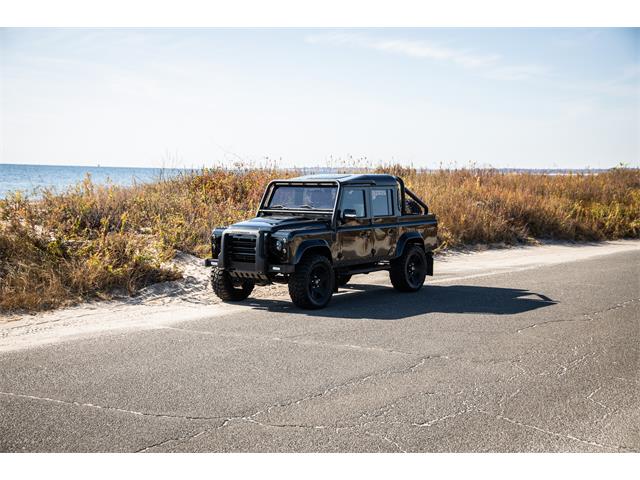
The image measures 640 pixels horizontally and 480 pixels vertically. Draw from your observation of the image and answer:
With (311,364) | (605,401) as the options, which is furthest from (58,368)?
(605,401)

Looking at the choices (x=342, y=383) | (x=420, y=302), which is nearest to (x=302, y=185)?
(x=420, y=302)

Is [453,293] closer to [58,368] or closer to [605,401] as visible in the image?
[605,401]

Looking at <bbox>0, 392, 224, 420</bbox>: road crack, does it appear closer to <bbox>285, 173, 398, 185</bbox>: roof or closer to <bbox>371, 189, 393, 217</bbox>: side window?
<bbox>285, 173, 398, 185</bbox>: roof

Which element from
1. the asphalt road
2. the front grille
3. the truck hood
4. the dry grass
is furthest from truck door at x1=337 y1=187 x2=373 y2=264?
the dry grass

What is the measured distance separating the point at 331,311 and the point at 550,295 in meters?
3.90

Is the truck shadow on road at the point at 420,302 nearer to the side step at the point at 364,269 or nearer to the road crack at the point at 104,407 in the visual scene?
the side step at the point at 364,269

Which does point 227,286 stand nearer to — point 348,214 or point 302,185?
point 302,185

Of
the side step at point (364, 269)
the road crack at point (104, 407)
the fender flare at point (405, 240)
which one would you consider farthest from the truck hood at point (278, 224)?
the road crack at point (104, 407)

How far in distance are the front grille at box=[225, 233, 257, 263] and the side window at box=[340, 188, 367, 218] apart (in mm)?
1631

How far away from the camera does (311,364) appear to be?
7355 millimetres

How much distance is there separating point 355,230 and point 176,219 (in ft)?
16.1

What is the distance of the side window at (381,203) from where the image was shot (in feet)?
38.8

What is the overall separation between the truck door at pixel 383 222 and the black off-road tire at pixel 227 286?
86.7 inches

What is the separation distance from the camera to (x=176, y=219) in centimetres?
1469
